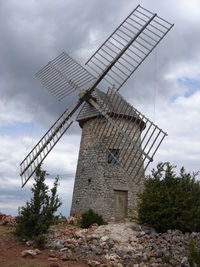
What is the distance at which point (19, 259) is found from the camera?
35.6 feet

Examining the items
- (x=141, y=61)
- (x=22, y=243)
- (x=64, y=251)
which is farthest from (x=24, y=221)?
(x=141, y=61)

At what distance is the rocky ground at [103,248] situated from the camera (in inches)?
426

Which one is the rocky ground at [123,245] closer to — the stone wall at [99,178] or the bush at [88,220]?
the bush at [88,220]

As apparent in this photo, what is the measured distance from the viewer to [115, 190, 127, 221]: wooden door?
19.0 m

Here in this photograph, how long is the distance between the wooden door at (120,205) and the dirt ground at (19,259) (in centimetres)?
704

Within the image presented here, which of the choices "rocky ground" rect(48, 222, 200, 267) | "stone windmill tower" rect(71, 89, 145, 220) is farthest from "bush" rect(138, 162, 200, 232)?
"stone windmill tower" rect(71, 89, 145, 220)

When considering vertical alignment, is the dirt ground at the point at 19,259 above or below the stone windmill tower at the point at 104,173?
below

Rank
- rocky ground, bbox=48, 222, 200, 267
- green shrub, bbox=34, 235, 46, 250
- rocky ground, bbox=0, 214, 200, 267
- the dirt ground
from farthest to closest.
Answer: green shrub, bbox=34, 235, 46, 250, rocky ground, bbox=48, 222, 200, 267, rocky ground, bbox=0, 214, 200, 267, the dirt ground

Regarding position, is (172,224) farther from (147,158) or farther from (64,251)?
(64,251)

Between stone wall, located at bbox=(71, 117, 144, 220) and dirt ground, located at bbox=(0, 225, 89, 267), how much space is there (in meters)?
6.47

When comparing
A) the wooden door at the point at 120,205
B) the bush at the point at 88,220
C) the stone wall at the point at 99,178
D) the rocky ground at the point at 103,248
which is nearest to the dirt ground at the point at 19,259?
the rocky ground at the point at 103,248

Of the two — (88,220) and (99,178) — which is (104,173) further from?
(88,220)

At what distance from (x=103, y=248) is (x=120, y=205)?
7355mm

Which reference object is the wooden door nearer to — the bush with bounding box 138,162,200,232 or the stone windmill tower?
the stone windmill tower
